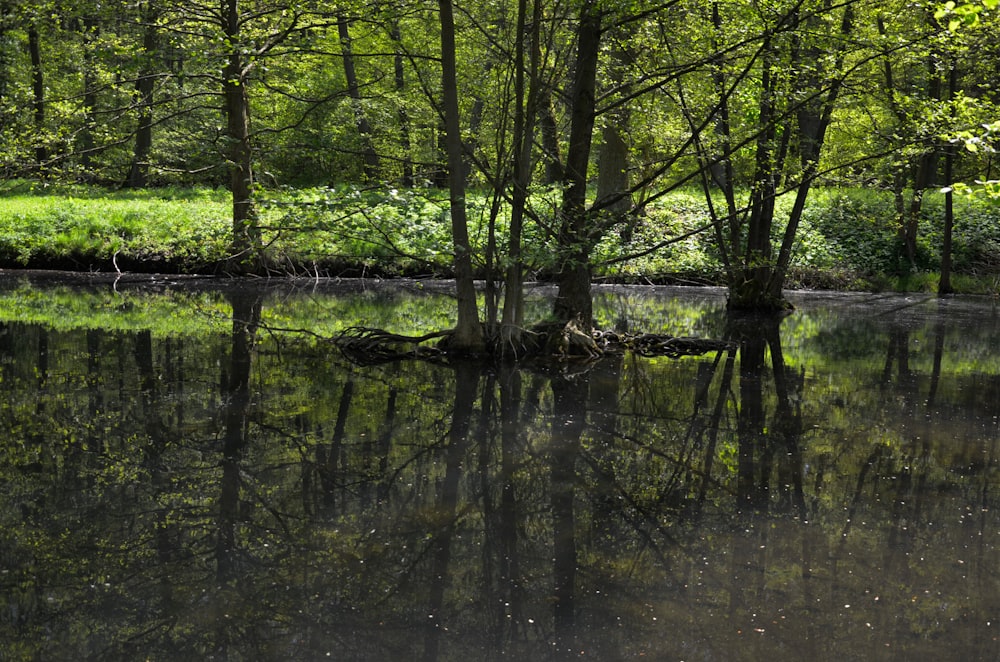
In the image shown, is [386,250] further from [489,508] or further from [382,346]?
[489,508]

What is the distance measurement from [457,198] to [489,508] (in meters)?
5.74

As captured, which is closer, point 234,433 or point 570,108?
point 234,433

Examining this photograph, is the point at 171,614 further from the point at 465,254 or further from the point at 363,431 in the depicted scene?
the point at 465,254

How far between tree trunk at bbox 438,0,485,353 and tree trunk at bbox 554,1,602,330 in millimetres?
1158

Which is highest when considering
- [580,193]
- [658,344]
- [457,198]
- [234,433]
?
[580,193]

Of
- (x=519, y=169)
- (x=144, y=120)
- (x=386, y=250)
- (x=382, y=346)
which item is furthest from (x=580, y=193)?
(x=144, y=120)

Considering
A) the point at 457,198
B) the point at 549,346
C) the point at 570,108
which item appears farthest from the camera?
the point at 570,108

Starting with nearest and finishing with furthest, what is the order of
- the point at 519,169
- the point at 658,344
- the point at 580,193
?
1. the point at 519,169
2. the point at 580,193
3. the point at 658,344

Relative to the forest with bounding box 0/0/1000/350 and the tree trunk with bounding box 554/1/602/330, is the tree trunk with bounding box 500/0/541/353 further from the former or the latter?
the tree trunk with bounding box 554/1/602/330

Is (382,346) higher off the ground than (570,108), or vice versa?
(570,108)

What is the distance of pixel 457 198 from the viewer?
36.7 ft

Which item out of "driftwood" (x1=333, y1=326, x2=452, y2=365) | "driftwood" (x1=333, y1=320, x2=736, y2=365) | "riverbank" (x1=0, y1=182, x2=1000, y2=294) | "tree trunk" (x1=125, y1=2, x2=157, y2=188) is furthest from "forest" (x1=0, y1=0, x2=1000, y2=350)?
"riverbank" (x1=0, y1=182, x2=1000, y2=294)

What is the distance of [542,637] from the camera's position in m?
4.37

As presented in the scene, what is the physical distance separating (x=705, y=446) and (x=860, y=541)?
88.9 inches
